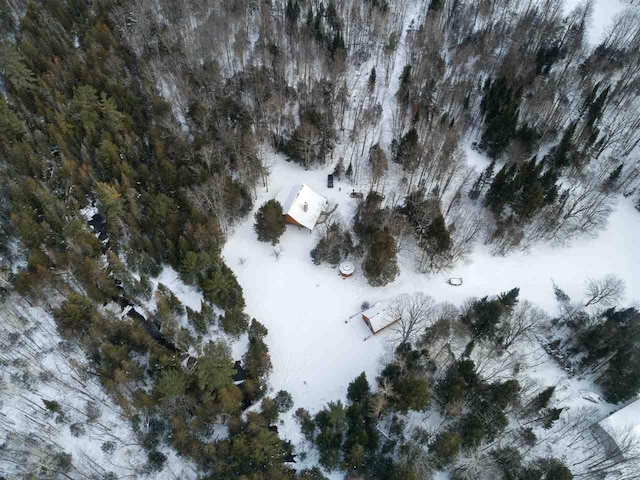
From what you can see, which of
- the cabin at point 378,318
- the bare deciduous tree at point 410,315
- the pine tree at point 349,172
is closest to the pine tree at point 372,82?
the pine tree at point 349,172

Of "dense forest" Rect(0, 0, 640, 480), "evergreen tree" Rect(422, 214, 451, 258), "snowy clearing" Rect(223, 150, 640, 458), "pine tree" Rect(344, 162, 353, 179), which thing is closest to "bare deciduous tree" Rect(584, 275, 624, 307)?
"dense forest" Rect(0, 0, 640, 480)

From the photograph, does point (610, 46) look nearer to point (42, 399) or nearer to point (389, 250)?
point (389, 250)

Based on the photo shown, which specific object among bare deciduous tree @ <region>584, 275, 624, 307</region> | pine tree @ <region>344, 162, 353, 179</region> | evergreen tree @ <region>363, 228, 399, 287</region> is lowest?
bare deciduous tree @ <region>584, 275, 624, 307</region>

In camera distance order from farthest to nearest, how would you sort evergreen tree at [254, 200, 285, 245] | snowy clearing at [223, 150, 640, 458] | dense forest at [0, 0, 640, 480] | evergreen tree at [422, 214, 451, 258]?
1. evergreen tree at [254, 200, 285, 245]
2. evergreen tree at [422, 214, 451, 258]
3. snowy clearing at [223, 150, 640, 458]
4. dense forest at [0, 0, 640, 480]

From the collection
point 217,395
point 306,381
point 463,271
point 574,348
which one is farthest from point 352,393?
point 574,348

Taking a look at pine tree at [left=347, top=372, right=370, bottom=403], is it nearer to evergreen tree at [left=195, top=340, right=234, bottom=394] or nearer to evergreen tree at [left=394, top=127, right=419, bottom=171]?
evergreen tree at [left=195, top=340, right=234, bottom=394]

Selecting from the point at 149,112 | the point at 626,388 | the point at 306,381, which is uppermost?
the point at 149,112
